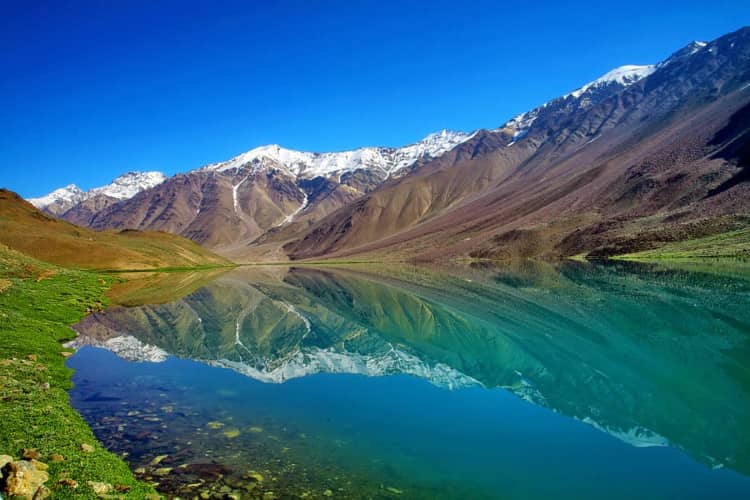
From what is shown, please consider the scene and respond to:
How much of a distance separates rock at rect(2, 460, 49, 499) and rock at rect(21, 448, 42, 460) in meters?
1.00

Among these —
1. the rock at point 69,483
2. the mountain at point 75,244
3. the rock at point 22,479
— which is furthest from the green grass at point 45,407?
the mountain at point 75,244

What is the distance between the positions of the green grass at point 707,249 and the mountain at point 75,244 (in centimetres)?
12303

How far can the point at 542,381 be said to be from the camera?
2406cm

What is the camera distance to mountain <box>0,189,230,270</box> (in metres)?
104

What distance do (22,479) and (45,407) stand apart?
6.88 m

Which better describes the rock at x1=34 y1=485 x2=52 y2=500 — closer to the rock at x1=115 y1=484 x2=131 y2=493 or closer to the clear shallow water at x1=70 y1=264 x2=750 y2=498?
the rock at x1=115 y1=484 x2=131 y2=493

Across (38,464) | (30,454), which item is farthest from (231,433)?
(38,464)

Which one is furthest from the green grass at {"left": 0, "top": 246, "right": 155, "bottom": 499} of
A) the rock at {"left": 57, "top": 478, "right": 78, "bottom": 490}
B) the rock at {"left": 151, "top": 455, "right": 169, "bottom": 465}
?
the rock at {"left": 151, "top": 455, "right": 169, "bottom": 465}

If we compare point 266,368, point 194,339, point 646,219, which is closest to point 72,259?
point 194,339

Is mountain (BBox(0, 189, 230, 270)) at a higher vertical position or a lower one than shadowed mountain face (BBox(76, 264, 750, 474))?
higher

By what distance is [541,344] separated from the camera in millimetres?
32344

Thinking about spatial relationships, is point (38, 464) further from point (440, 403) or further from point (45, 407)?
point (440, 403)

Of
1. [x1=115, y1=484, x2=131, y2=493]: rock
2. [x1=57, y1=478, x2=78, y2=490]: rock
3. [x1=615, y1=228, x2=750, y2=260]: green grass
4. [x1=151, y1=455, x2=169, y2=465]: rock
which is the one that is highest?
[x1=57, y1=478, x2=78, y2=490]: rock

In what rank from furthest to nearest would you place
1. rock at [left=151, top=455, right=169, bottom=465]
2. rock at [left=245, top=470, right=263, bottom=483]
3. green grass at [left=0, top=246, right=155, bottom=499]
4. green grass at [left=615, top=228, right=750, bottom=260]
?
green grass at [left=615, top=228, right=750, bottom=260]
rock at [left=151, top=455, right=169, bottom=465]
rock at [left=245, top=470, right=263, bottom=483]
green grass at [left=0, top=246, right=155, bottom=499]
